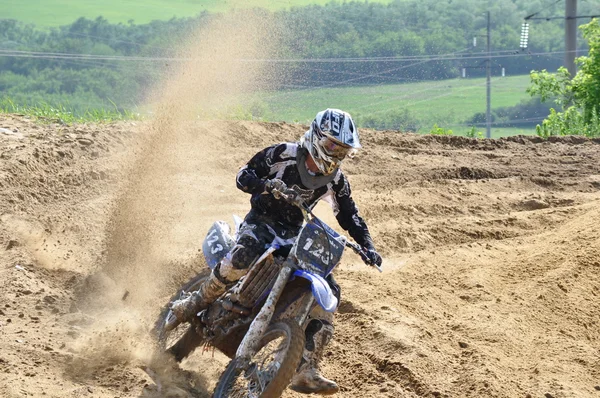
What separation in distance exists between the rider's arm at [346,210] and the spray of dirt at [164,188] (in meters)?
1.98

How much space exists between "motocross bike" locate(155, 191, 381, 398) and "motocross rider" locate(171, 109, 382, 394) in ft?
0.43

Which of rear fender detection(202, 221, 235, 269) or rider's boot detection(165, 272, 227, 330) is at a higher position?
rear fender detection(202, 221, 235, 269)

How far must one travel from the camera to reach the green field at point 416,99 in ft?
78.8

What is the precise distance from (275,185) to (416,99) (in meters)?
34.6

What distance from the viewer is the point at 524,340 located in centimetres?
712

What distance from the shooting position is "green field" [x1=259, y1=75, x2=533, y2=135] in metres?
24.0

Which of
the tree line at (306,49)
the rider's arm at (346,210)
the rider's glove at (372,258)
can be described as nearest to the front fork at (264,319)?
the rider's glove at (372,258)

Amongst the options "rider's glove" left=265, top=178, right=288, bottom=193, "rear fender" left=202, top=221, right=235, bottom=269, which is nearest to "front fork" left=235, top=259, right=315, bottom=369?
"rider's glove" left=265, top=178, right=288, bottom=193

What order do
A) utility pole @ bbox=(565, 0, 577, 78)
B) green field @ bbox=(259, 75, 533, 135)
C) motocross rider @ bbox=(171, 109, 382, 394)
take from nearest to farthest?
motocross rider @ bbox=(171, 109, 382, 394) < green field @ bbox=(259, 75, 533, 135) < utility pole @ bbox=(565, 0, 577, 78)

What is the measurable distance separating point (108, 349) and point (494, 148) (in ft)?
35.4

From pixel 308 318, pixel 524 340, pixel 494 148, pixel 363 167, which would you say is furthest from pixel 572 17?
pixel 308 318

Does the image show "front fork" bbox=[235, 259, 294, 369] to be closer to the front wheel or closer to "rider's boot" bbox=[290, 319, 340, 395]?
the front wheel

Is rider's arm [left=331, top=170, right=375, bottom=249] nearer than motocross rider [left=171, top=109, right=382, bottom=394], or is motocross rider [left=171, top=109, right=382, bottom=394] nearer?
motocross rider [left=171, top=109, right=382, bottom=394]

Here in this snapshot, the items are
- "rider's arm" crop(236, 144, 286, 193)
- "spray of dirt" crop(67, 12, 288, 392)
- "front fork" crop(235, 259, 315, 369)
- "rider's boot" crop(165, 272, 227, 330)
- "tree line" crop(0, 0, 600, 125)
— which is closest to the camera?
"front fork" crop(235, 259, 315, 369)
